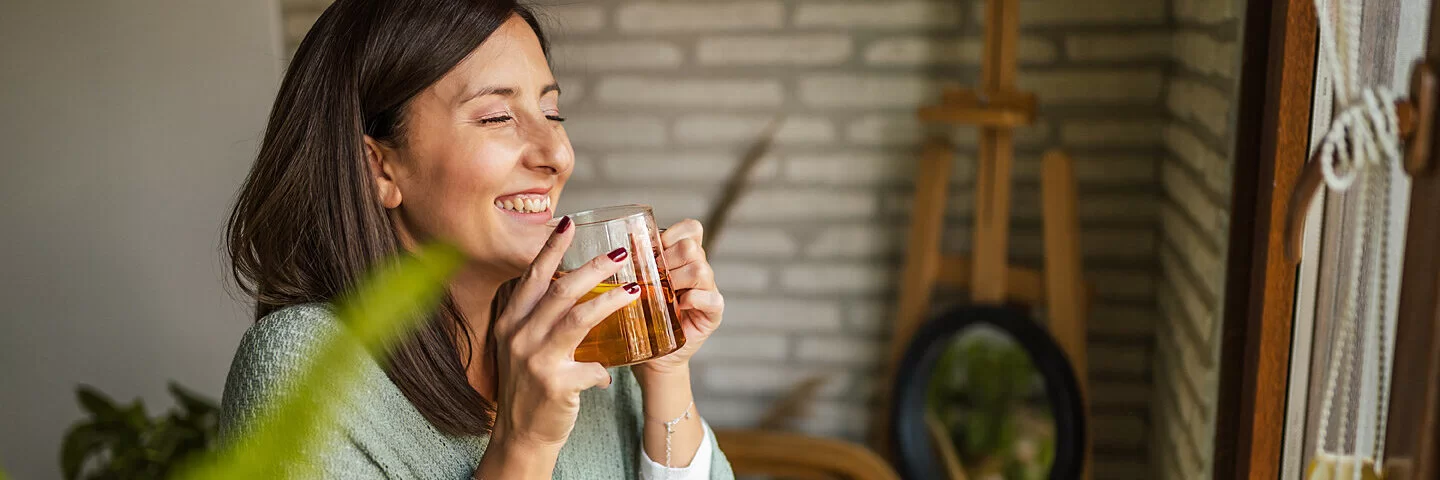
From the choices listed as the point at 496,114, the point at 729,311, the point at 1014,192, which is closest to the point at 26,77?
the point at 729,311

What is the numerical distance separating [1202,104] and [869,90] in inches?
28.1

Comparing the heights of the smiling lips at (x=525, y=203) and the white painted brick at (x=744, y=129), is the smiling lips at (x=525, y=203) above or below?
above

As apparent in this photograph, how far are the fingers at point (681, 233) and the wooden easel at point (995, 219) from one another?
0.97 m

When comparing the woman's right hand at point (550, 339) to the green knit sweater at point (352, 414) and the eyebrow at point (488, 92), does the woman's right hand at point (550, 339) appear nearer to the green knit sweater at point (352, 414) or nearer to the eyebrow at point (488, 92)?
the green knit sweater at point (352, 414)

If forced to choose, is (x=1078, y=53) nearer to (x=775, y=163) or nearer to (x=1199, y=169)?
(x=1199, y=169)

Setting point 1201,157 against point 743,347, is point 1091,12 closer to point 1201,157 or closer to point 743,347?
point 1201,157

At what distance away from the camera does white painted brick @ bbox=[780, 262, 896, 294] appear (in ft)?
7.56

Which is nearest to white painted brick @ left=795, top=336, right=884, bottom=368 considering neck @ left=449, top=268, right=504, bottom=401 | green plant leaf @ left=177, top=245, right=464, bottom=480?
neck @ left=449, top=268, right=504, bottom=401

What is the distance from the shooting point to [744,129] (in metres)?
2.26

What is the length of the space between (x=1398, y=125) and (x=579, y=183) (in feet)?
6.01

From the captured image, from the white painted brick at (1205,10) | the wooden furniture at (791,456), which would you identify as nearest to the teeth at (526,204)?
the white painted brick at (1205,10)

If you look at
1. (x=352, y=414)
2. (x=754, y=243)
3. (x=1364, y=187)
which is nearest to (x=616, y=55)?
(x=754, y=243)

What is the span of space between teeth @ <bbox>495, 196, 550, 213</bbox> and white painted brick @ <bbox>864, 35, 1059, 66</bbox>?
117 centimetres

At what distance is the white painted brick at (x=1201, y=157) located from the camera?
1446 millimetres
